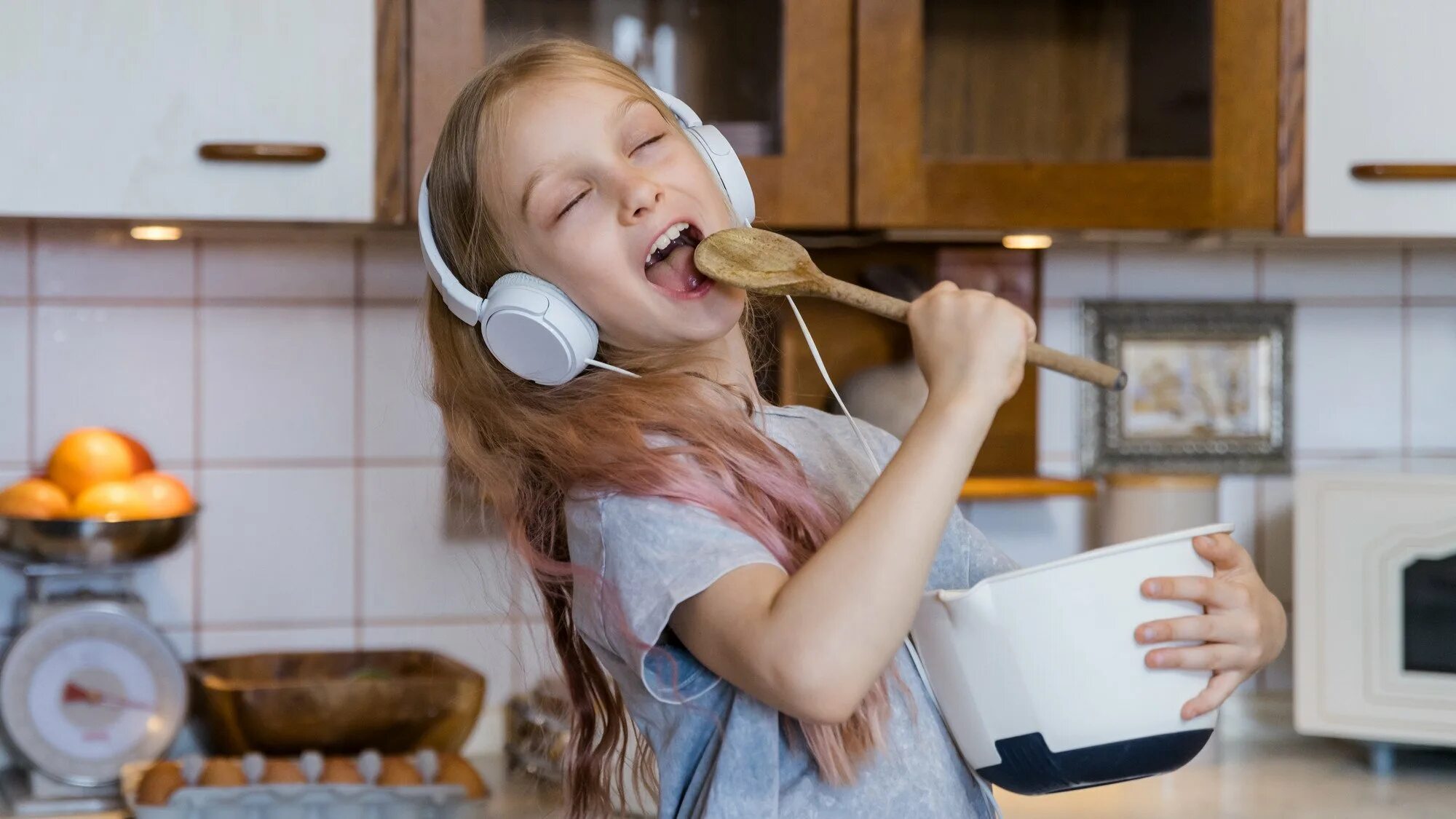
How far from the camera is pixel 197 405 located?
1710mm

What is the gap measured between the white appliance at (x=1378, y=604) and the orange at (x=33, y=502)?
53.8 inches

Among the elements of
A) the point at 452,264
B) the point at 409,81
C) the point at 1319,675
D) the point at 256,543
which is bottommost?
the point at 1319,675

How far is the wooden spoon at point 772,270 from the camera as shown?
2.56 ft

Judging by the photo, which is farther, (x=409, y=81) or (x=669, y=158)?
(x=409, y=81)

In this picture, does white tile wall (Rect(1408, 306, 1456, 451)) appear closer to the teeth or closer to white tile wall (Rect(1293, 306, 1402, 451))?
white tile wall (Rect(1293, 306, 1402, 451))

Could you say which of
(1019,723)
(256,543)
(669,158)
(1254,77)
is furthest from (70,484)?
(1254,77)

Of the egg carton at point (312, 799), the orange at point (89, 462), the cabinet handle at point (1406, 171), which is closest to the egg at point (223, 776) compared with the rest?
the egg carton at point (312, 799)

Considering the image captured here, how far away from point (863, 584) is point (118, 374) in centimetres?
131

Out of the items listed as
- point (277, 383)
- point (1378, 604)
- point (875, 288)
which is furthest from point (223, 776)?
point (1378, 604)

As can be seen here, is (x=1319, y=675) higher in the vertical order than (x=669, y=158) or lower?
lower

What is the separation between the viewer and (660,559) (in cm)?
73

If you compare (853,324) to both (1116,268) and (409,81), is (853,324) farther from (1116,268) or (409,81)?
(409,81)

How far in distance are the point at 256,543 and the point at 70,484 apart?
9.0 inches

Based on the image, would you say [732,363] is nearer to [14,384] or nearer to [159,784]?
[159,784]
